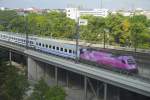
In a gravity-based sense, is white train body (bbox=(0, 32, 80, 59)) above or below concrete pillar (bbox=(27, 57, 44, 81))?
above

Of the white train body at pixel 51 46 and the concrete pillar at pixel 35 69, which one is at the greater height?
the white train body at pixel 51 46

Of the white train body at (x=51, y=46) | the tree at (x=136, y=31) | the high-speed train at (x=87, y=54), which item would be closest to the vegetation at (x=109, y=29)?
the tree at (x=136, y=31)

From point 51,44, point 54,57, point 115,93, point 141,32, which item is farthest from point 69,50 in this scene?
point 141,32

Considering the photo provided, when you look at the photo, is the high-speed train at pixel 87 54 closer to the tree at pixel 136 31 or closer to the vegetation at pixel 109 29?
the vegetation at pixel 109 29

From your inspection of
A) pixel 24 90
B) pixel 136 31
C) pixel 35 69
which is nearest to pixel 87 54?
pixel 24 90

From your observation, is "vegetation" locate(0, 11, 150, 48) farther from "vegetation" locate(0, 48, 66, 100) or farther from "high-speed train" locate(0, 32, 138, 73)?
"vegetation" locate(0, 48, 66, 100)

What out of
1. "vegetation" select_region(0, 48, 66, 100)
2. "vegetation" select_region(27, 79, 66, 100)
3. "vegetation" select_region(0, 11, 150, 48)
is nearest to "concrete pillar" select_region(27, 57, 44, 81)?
"vegetation" select_region(0, 11, 150, 48)

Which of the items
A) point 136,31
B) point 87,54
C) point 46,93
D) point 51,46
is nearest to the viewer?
point 46,93

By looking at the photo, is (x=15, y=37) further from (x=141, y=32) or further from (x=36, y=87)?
(x=36, y=87)

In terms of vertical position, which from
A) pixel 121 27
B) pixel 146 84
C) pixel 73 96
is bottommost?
pixel 73 96

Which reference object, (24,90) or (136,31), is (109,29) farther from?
(24,90)

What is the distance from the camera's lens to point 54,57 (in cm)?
3772

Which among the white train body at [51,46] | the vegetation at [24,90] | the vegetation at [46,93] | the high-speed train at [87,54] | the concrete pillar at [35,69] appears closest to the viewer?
the vegetation at [46,93]

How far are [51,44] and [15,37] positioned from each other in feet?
52.8
